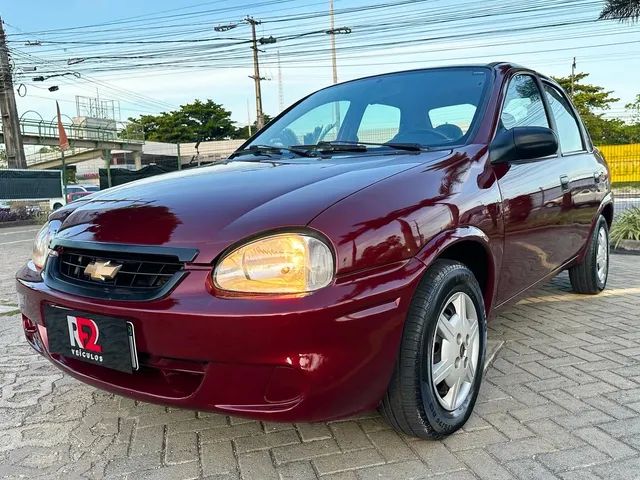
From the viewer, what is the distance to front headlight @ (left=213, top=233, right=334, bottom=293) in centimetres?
173

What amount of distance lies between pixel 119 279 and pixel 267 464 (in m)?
0.85

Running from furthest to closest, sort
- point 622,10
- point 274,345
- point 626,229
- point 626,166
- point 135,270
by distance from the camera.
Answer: point 626,166 → point 622,10 → point 626,229 → point 135,270 → point 274,345

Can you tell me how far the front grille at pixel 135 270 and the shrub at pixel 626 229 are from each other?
6.75 meters

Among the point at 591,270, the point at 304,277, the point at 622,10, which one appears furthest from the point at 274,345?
the point at 622,10

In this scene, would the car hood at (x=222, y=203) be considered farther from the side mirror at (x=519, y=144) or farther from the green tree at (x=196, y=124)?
the green tree at (x=196, y=124)

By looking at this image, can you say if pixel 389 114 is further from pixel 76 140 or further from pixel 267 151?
pixel 76 140

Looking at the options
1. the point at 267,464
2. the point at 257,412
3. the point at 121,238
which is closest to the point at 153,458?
the point at 267,464

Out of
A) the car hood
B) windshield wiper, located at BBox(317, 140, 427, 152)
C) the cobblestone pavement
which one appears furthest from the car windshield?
the cobblestone pavement

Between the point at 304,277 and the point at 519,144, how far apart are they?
1.44m

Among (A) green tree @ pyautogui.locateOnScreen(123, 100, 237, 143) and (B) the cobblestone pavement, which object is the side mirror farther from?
→ (A) green tree @ pyautogui.locateOnScreen(123, 100, 237, 143)

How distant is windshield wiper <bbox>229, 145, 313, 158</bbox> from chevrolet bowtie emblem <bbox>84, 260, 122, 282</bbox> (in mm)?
1119

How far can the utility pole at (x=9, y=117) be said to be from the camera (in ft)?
61.0

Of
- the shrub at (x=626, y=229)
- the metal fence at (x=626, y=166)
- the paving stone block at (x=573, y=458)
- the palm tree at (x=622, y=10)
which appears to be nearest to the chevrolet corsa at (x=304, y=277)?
the paving stone block at (x=573, y=458)

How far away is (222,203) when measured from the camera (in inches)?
77.7
